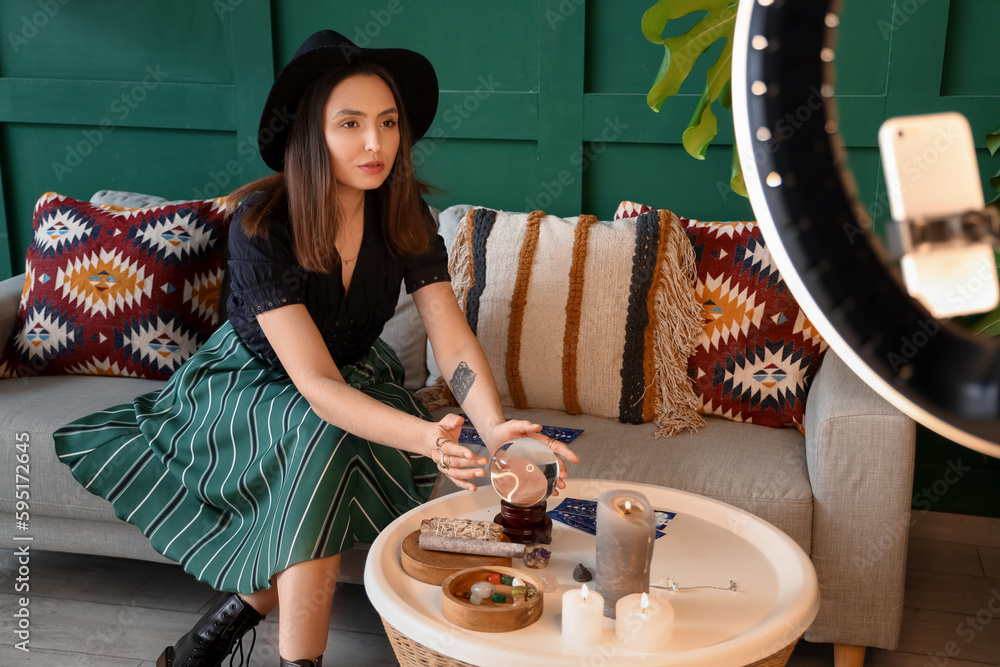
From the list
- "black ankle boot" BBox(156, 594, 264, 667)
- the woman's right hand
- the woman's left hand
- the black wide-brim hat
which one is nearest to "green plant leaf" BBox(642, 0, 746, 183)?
the black wide-brim hat

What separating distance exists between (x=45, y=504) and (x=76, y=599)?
0.96 feet

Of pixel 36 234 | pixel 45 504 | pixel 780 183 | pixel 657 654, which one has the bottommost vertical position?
pixel 45 504

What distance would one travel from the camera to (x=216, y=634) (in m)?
1.61

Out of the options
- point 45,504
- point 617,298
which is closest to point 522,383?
point 617,298

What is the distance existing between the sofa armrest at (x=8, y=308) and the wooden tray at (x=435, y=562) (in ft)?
5.08

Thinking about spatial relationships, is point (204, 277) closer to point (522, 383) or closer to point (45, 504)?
point (45, 504)

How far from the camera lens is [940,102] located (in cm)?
221

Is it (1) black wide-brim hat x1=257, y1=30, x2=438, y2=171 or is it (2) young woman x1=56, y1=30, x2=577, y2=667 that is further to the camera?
(1) black wide-brim hat x1=257, y1=30, x2=438, y2=171

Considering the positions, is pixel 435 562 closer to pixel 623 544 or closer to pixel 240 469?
pixel 623 544

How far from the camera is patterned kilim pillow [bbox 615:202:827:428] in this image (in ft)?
6.70

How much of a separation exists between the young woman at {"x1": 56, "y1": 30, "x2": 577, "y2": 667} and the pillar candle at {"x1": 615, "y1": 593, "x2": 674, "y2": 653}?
0.37m

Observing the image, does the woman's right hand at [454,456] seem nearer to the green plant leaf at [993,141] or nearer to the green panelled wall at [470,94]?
the green panelled wall at [470,94]

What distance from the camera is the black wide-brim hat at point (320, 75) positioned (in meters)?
1.70

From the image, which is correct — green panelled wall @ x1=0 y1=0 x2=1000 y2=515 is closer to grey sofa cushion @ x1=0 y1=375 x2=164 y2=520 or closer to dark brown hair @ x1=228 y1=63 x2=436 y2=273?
dark brown hair @ x1=228 y1=63 x2=436 y2=273
